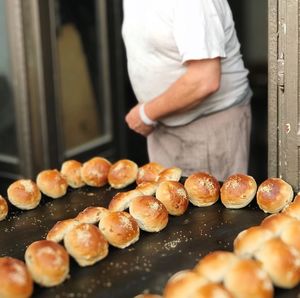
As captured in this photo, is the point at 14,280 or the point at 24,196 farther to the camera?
the point at 24,196

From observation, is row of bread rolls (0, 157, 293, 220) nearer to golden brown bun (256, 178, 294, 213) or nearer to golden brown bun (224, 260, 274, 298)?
golden brown bun (256, 178, 294, 213)

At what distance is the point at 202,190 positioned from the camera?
181 cm

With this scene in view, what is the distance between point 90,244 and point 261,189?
533mm

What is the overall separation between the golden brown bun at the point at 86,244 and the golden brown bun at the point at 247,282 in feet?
1.11

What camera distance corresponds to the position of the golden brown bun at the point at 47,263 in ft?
4.58

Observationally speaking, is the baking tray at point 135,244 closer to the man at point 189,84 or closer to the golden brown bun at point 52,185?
the golden brown bun at point 52,185

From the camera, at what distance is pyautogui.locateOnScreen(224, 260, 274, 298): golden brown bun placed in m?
1.28

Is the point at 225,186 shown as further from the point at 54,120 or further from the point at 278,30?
the point at 54,120

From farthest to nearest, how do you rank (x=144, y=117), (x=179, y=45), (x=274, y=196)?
(x=144, y=117) < (x=179, y=45) < (x=274, y=196)

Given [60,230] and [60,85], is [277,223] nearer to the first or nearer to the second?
[60,230]

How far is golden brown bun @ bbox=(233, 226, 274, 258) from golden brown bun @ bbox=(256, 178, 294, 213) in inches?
11.0

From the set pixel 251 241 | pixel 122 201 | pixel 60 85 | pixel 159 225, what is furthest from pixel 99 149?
pixel 251 241

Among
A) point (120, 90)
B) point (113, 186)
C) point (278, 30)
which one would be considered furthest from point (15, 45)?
point (278, 30)

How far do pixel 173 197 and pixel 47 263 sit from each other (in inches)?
18.4
